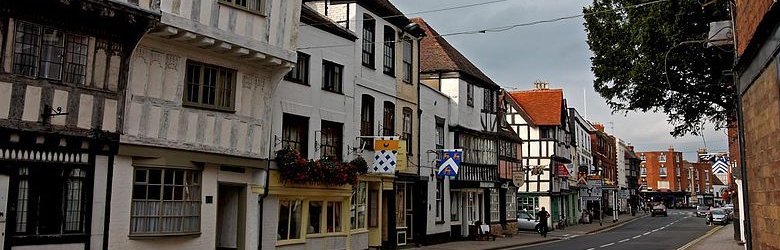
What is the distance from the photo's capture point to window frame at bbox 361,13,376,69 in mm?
24078

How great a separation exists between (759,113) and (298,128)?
45.2ft

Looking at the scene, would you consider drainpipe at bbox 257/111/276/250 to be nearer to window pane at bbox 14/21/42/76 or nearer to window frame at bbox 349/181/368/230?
window frame at bbox 349/181/368/230

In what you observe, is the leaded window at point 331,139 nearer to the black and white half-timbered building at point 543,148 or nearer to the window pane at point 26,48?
the window pane at point 26,48

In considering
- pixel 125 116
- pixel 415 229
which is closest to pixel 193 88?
pixel 125 116

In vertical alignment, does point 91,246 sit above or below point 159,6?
below

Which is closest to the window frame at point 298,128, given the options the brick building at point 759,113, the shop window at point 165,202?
the shop window at point 165,202

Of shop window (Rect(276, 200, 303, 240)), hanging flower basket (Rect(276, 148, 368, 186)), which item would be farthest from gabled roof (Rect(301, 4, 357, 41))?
shop window (Rect(276, 200, 303, 240))

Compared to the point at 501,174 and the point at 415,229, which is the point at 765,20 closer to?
the point at 415,229

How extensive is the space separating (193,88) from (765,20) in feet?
40.4

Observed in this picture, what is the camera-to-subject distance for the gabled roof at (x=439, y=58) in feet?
109

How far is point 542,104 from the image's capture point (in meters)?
53.2

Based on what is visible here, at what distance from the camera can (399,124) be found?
26375 millimetres

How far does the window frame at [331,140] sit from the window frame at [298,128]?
2.07 ft

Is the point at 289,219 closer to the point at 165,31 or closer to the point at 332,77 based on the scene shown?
the point at 332,77
